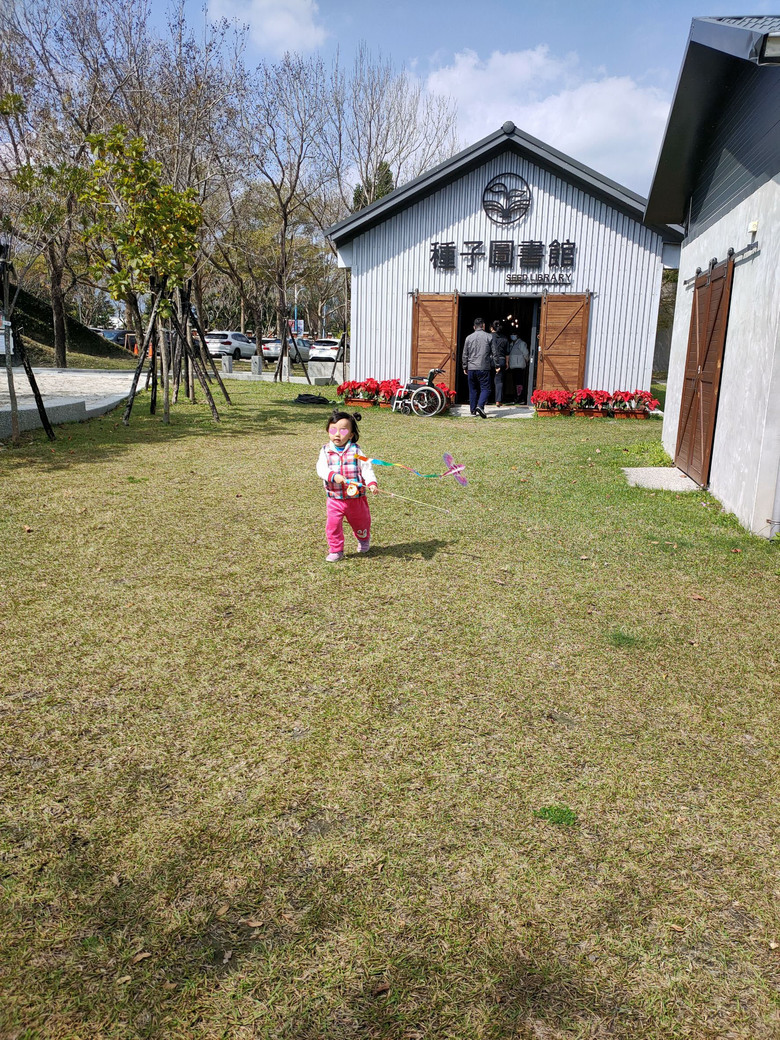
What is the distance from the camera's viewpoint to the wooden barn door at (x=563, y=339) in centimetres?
1677

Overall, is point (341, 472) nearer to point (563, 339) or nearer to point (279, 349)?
point (563, 339)

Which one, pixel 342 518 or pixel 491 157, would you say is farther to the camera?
pixel 491 157

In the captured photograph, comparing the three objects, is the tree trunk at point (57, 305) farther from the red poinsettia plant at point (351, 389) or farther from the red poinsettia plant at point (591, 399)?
the red poinsettia plant at point (591, 399)

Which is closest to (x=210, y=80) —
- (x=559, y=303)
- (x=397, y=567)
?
(x=559, y=303)

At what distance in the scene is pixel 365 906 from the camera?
2305 mm

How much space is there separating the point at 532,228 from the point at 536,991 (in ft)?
55.6

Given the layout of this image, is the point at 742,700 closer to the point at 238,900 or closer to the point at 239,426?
the point at 238,900

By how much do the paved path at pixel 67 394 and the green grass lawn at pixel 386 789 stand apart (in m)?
5.97

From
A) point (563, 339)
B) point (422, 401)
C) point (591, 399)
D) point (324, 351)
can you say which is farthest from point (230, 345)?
point (591, 399)

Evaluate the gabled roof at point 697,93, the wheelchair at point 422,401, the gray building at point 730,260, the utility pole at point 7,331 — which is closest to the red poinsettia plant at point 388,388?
the wheelchair at point 422,401

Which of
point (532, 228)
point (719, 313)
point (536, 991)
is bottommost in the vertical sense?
point (536, 991)

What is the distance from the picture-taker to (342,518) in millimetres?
5543

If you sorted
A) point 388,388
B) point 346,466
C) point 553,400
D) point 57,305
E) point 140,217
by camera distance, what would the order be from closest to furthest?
point 346,466 < point 140,217 < point 553,400 < point 388,388 < point 57,305

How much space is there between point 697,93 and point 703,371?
9.83 ft
